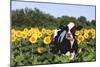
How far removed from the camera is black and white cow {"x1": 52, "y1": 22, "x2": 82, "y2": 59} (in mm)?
2416

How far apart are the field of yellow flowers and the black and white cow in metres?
0.05

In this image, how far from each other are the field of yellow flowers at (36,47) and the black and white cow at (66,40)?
0.05 metres

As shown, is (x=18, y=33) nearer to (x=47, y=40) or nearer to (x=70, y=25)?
(x=47, y=40)

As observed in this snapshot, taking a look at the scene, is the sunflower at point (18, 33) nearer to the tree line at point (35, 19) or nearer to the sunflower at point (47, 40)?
the tree line at point (35, 19)

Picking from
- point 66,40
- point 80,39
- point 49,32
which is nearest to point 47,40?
point 49,32

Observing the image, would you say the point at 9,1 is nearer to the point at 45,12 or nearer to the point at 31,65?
the point at 45,12

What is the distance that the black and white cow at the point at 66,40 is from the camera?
2.42m

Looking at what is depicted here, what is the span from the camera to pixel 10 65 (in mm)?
2207

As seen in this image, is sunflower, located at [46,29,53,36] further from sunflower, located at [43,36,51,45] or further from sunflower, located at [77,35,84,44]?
sunflower, located at [77,35,84,44]

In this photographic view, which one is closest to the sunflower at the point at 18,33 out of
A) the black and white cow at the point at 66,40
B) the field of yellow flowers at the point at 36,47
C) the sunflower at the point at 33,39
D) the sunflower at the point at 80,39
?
the field of yellow flowers at the point at 36,47

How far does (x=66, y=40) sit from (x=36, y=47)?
358mm

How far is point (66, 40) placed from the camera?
246 centimetres
